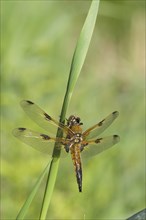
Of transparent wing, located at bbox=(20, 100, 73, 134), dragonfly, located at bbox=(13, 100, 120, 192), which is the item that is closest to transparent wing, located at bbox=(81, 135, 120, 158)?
dragonfly, located at bbox=(13, 100, 120, 192)

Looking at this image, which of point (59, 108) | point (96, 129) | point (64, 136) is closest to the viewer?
point (64, 136)

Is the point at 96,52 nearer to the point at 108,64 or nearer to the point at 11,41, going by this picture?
the point at 108,64

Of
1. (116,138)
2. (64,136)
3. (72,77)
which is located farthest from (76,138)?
(72,77)

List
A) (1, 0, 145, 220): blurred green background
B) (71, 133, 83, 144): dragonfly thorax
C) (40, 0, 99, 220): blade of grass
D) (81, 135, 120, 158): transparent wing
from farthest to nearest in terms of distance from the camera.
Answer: (1, 0, 145, 220): blurred green background < (81, 135, 120, 158): transparent wing < (71, 133, 83, 144): dragonfly thorax < (40, 0, 99, 220): blade of grass

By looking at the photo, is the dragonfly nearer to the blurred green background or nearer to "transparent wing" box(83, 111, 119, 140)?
"transparent wing" box(83, 111, 119, 140)

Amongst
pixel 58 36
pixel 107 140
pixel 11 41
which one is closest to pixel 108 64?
pixel 58 36

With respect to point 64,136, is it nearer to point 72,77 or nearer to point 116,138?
point 116,138

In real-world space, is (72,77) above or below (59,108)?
below
